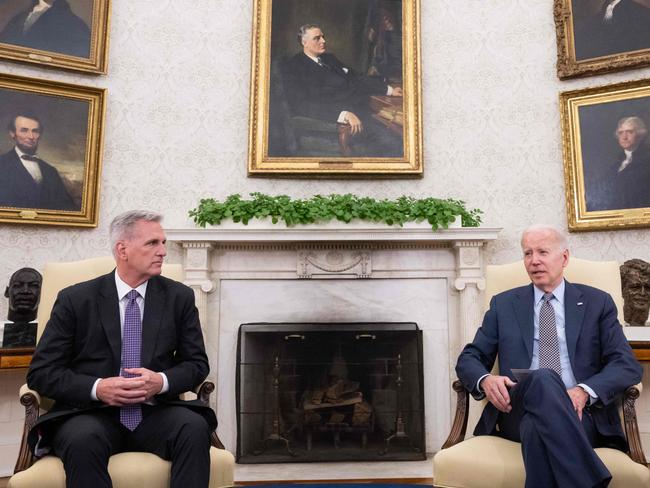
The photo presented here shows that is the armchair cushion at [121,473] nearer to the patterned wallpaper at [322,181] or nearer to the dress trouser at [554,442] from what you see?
the dress trouser at [554,442]

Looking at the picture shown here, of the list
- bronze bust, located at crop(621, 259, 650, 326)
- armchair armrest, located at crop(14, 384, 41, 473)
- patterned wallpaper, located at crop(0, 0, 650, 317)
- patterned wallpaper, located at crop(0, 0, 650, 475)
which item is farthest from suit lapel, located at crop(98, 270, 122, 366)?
bronze bust, located at crop(621, 259, 650, 326)

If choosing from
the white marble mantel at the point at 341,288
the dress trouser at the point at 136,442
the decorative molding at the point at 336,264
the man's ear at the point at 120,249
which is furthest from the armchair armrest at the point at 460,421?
the decorative molding at the point at 336,264

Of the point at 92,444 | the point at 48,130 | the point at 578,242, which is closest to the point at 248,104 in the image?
the point at 48,130

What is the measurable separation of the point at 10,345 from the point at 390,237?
9.87 feet

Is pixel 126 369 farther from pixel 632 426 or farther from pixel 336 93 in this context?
pixel 336 93

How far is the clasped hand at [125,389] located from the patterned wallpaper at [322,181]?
117 inches

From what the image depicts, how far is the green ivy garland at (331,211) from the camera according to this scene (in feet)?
15.1

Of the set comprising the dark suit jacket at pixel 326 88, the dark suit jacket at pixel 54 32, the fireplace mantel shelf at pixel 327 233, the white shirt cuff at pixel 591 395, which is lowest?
the white shirt cuff at pixel 591 395

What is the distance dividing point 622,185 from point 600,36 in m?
1.47

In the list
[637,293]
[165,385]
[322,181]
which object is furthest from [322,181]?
[165,385]

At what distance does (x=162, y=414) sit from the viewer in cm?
233

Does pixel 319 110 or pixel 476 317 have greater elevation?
pixel 319 110

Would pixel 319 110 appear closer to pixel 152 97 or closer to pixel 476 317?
pixel 152 97

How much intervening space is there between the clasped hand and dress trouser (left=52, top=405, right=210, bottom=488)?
108 mm
